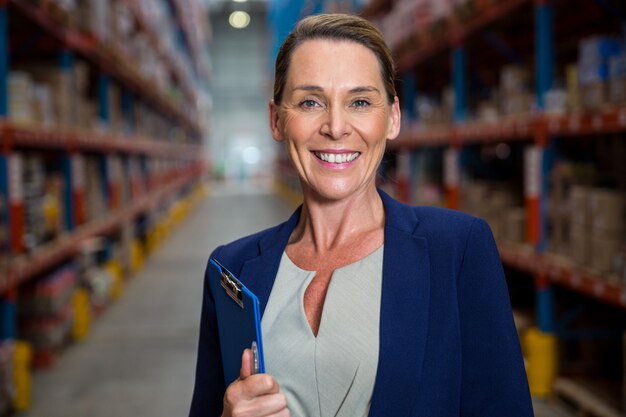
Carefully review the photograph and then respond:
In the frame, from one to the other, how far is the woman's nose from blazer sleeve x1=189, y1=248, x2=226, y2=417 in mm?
415

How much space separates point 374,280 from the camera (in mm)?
1343

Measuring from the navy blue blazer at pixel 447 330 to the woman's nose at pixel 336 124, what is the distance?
221mm

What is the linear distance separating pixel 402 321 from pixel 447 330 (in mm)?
85

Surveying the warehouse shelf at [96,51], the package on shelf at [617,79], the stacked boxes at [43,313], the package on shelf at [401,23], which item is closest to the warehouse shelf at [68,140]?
the warehouse shelf at [96,51]

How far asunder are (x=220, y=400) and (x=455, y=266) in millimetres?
585

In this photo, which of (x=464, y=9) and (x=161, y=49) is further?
(x=161, y=49)

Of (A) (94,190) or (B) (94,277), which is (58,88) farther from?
(B) (94,277)

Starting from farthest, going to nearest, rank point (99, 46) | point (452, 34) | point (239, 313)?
point (99, 46), point (452, 34), point (239, 313)

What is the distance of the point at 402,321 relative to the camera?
1.26 meters

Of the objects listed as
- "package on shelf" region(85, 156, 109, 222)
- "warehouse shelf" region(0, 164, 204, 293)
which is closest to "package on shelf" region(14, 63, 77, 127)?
"warehouse shelf" region(0, 164, 204, 293)

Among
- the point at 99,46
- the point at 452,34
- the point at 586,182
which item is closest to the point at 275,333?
the point at 586,182

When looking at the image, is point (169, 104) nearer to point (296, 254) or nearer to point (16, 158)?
point (16, 158)

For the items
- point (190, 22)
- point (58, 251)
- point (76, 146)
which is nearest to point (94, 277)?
point (76, 146)

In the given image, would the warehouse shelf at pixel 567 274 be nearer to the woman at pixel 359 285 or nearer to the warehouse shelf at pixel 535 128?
the warehouse shelf at pixel 535 128
